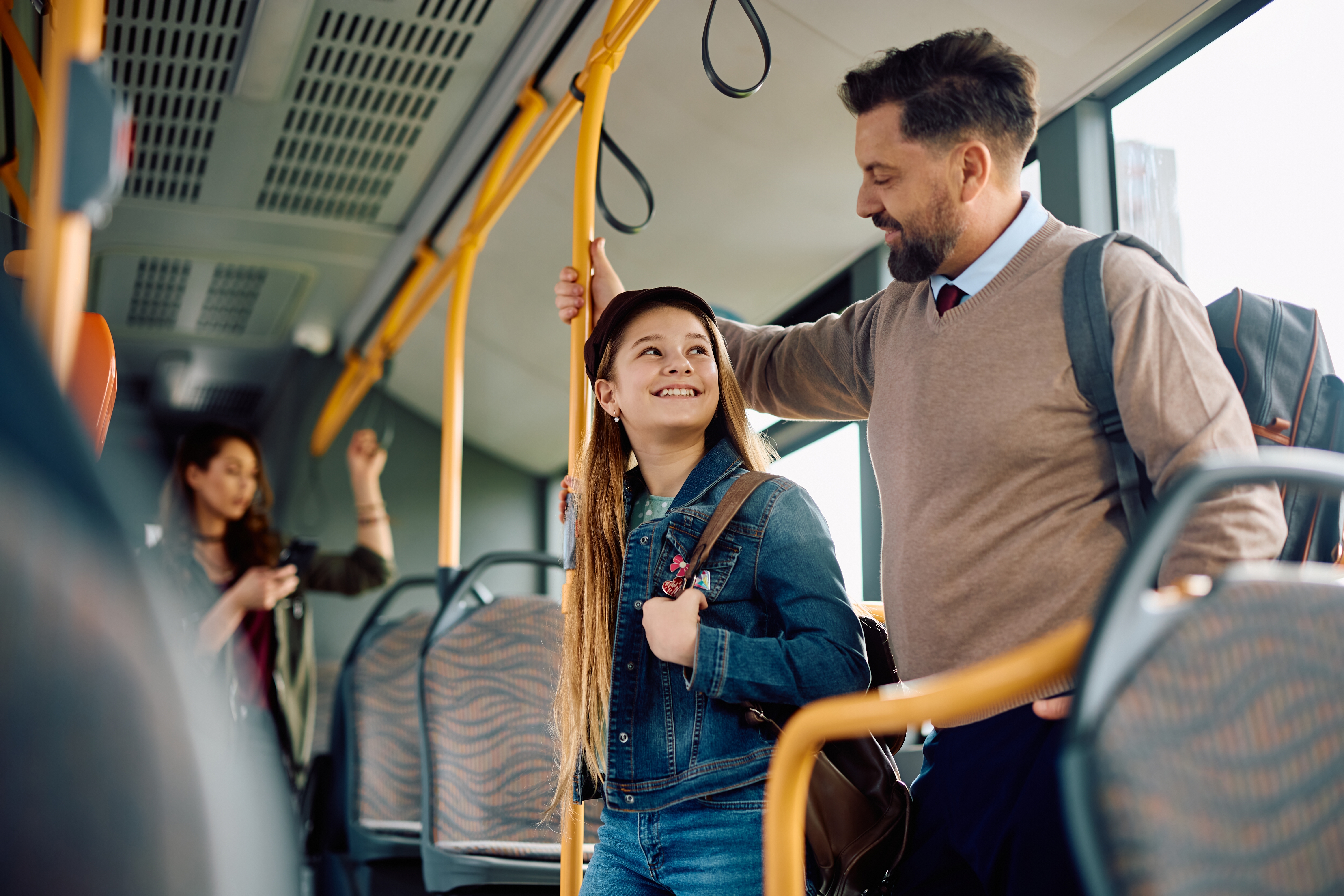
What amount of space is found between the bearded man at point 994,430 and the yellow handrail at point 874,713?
14.2 inches

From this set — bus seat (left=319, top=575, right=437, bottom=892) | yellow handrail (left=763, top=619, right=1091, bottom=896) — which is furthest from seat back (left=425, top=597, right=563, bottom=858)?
yellow handrail (left=763, top=619, right=1091, bottom=896)

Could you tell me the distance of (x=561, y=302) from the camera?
229 cm

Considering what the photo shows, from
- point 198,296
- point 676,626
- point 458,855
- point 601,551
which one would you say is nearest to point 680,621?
point 676,626

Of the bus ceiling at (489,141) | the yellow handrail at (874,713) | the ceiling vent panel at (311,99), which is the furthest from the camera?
the ceiling vent panel at (311,99)

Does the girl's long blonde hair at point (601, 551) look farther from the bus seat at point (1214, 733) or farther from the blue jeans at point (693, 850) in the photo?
the bus seat at point (1214, 733)

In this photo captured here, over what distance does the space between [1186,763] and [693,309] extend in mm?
1313

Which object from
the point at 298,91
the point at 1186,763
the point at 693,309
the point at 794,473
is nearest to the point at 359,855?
the point at 794,473

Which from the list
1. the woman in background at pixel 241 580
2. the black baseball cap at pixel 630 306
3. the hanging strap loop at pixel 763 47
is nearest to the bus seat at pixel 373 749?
the woman in background at pixel 241 580

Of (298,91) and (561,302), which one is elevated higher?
(298,91)

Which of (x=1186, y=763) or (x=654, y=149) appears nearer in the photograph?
(x=1186, y=763)

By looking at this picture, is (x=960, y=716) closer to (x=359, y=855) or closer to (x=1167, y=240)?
(x=1167, y=240)

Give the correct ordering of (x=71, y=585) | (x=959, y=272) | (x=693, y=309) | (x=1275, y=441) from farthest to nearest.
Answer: (x=693, y=309) < (x=959, y=272) < (x=1275, y=441) < (x=71, y=585)

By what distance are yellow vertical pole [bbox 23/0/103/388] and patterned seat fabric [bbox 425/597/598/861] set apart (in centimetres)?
209

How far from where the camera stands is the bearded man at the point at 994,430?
134cm
